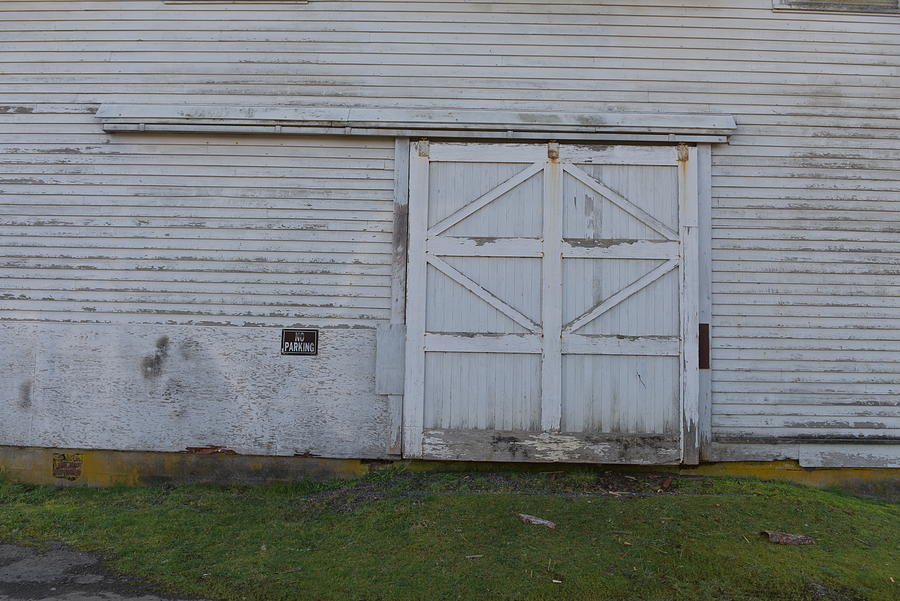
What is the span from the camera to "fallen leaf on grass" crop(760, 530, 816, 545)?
478cm

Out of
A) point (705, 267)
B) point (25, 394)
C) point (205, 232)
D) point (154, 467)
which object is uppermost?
point (205, 232)

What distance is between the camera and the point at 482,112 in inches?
253

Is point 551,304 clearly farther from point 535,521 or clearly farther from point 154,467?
point 154,467

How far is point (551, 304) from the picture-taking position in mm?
6344

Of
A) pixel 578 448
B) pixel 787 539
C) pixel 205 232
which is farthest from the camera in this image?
pixel 205 232

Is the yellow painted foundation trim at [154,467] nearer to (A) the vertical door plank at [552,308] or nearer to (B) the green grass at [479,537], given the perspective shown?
(B) the green grass at [479,537]

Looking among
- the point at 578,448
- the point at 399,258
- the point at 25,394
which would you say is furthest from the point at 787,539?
the point at 25,394

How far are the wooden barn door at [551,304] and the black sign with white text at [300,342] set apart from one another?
0.93 m

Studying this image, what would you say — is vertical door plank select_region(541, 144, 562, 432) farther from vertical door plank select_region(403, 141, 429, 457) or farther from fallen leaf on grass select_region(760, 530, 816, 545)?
fallen leaf on grass select_region(760, 530, 816, 545)

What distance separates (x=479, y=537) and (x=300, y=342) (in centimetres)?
267

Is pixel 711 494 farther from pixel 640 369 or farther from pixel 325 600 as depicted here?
pixel 325 600

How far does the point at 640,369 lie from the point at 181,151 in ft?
16.4

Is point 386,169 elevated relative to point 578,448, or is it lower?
elevated

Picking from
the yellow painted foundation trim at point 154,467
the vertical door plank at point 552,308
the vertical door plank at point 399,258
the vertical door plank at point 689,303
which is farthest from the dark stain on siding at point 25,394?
the vertical door plank at point 689,303
